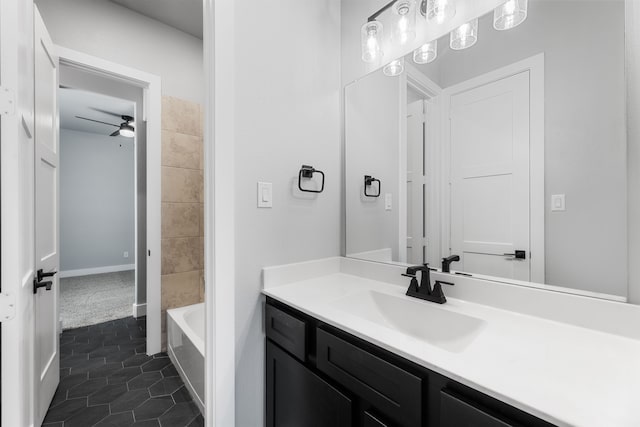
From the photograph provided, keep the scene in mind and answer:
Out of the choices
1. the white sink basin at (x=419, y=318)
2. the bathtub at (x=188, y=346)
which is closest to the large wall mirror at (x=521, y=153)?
the white sink basin at (x=419, y=318)

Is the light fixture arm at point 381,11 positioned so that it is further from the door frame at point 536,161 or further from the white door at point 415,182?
the door frame at point 536,161

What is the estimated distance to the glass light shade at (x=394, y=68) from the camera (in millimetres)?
1327

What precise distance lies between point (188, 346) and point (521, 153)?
2084 millimetres

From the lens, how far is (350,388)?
0.83 metres

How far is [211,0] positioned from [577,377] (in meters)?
1.69

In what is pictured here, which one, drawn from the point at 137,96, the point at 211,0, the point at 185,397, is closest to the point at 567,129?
the point at 211,0

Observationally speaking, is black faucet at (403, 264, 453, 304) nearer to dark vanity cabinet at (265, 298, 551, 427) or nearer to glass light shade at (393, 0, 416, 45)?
dark vanity cabinet at (265, 298, 551, 427)

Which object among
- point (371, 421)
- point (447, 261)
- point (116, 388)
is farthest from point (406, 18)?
point (116, 388)

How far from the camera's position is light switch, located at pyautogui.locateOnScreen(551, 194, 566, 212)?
898 mm

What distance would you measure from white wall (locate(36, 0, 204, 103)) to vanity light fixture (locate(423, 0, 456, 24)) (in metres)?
2.06

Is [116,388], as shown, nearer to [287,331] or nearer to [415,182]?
[287,331]

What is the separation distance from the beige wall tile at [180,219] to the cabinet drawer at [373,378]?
74.8 inches

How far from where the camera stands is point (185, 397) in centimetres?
174

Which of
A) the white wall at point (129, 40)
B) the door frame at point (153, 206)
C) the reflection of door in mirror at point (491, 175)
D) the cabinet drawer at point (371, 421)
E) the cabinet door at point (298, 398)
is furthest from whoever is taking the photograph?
the door frame at point (153, 206)
